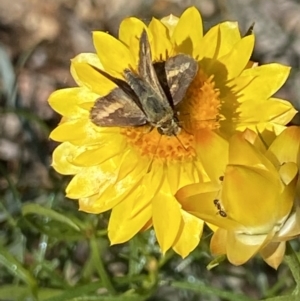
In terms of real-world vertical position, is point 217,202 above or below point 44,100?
above

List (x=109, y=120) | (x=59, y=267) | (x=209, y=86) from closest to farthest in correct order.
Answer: (x=109, y=120) → (x=209, y=86) → (x=59, y=267)

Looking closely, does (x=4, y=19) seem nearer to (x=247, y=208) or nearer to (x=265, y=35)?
(x=265, y=35)

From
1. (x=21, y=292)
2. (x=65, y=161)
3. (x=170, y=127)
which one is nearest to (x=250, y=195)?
(x=170, y=127)

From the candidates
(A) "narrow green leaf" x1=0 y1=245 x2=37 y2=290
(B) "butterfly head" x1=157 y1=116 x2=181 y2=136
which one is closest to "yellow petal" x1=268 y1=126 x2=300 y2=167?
(B) "butterfly head" x1=157 y1=116 x2=181 y2=136

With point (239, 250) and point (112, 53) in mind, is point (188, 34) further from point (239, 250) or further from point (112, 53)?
point (239, 250)

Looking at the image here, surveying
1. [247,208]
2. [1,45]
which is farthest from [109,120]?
[1,45]

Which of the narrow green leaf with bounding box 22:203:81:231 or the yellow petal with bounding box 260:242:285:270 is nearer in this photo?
the yellow petal with bounding box 260:242:285:270

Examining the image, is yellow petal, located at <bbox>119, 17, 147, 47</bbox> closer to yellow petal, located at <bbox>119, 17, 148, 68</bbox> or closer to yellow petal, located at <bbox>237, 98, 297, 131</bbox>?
yellow petal, located at <bbox>119, 17, 148, 68</bbox>
